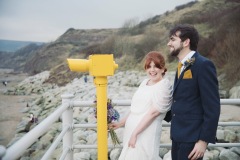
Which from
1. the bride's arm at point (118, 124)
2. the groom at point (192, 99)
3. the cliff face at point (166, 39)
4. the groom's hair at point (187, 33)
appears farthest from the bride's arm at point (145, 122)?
the cliff face at point (166, 39)

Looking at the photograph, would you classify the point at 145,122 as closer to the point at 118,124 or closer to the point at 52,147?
the point at 118,124

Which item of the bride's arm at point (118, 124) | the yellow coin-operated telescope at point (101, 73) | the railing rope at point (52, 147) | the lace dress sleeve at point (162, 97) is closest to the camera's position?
the railing rope at point (52, 147)

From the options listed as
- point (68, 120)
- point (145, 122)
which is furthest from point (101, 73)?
point (68, 120)

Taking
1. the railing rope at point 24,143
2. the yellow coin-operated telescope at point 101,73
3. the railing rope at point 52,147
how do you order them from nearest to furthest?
the railing rope at point 24,143
the railing rope at point 52,147
the yellow coin-operated telescope at point 101,73

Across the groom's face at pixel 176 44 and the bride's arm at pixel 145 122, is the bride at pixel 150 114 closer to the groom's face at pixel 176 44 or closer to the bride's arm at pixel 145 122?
the bride's arm at pixel 145 122

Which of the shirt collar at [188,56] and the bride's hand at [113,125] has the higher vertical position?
the shirt collar at [188,56]

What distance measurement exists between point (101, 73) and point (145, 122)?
1.72 ft

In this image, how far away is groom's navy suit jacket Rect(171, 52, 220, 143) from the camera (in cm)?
206

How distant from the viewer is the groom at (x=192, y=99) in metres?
2.07

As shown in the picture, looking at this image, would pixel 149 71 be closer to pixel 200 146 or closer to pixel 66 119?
pixel 200 146

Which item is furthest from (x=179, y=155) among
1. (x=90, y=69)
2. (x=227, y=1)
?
(x=227, y=1)

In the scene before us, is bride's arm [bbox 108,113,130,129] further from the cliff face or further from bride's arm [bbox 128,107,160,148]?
the cliff face

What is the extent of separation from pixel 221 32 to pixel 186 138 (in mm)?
16846

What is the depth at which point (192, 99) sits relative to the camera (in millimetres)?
2172
